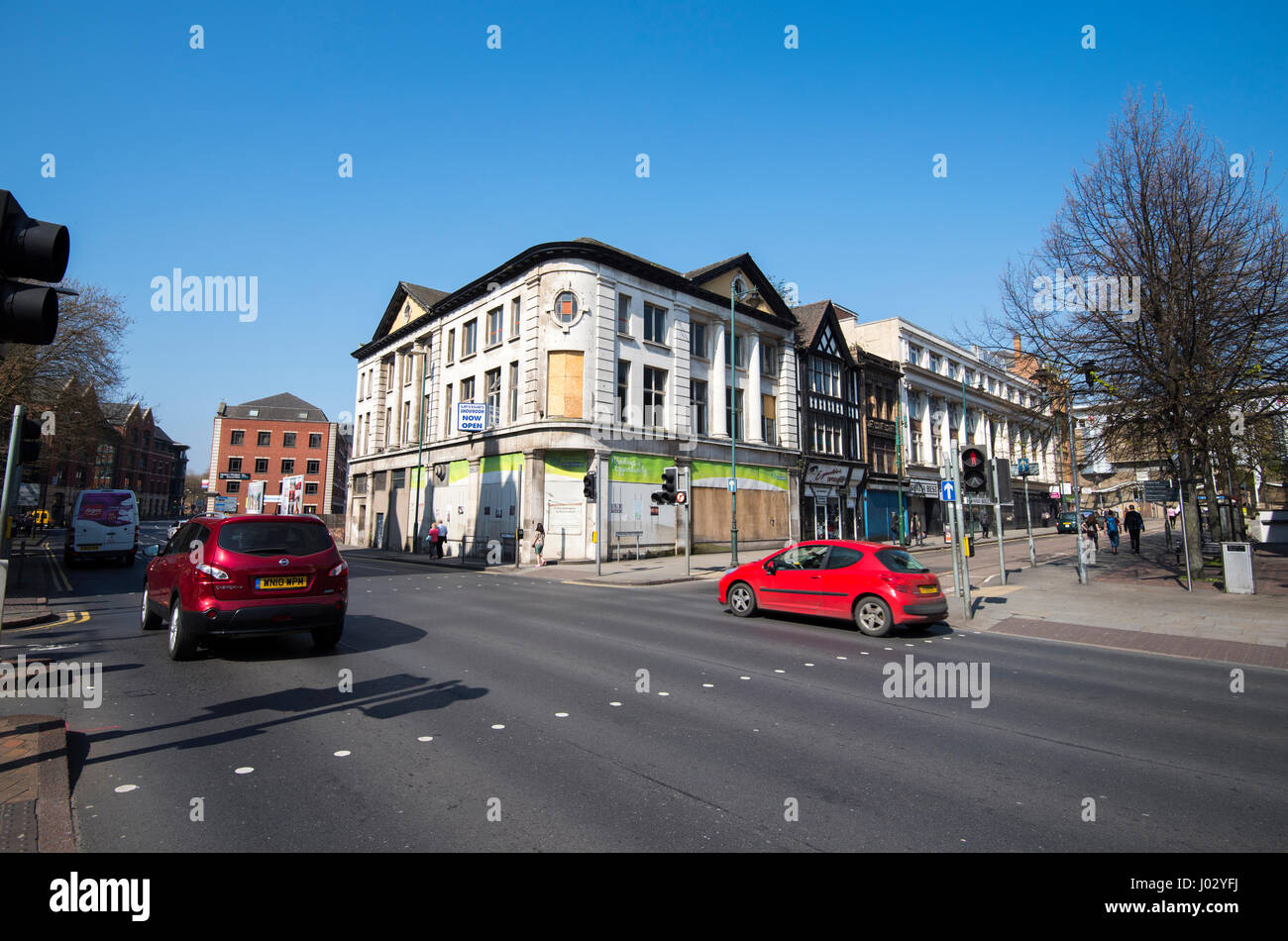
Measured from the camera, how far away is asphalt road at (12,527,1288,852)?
366cm

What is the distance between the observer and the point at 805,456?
38375mm

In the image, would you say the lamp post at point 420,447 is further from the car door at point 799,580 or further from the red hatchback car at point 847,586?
the car door at point 799,580

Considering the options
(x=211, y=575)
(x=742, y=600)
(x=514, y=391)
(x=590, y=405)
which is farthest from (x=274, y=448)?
(x=211, y=575)

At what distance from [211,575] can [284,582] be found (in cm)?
76

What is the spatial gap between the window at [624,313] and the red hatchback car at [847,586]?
61.0 feet

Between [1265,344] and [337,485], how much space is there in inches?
3975

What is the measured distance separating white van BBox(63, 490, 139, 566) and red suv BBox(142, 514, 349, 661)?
20.4 meters

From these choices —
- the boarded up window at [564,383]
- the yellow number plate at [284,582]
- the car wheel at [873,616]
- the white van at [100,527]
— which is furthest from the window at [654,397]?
the yellow number plate at [284,582]

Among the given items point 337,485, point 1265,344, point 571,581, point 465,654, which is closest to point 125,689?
point 465,654

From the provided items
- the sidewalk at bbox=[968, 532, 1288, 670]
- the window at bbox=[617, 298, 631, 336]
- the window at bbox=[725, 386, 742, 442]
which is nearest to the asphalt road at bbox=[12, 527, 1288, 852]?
the sidewalk at bbox=[968, 532, 1288, 670]

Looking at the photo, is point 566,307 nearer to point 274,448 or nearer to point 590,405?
point 590,405

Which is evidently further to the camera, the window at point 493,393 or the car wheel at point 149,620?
the window at point 493,393

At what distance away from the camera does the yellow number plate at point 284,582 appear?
7.71 meters
